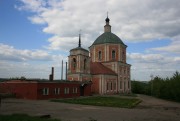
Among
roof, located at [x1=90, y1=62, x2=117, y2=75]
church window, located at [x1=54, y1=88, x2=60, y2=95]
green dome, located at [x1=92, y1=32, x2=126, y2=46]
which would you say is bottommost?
church window, located at [x1=54, y1=88, x2=60, y2=95]

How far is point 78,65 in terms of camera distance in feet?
144

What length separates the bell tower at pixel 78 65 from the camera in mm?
43781

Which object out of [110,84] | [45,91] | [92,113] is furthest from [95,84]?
[92,113]

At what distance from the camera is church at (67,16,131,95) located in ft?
146

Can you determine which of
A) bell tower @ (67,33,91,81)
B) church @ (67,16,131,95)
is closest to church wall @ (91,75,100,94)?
church @ (67,16,131,95)

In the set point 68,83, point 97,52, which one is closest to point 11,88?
point 68,83

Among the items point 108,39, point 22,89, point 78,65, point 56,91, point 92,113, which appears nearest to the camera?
point 92,113

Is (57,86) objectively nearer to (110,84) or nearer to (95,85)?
(95,85)

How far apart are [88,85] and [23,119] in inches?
1184

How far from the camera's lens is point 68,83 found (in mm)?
37062

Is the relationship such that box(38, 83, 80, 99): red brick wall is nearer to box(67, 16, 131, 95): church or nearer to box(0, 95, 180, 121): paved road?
box(67, 16, 131, 95): church

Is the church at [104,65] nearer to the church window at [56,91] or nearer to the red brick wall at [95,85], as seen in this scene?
the red brick wall at [95,85]

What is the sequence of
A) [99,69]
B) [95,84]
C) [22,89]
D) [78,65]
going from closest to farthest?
1. [22,89]
2. [78,65]
3. [95,84]
4. [99,69]

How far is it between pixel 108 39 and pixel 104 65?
6.14 meters
